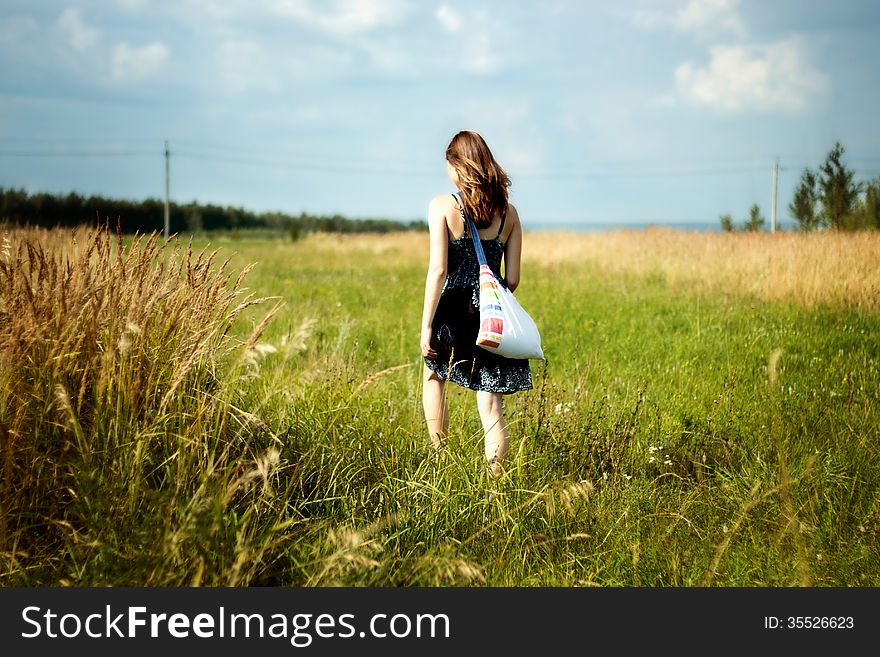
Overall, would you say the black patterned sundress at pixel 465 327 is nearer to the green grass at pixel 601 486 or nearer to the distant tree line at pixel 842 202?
the green grass at pixel 601 486

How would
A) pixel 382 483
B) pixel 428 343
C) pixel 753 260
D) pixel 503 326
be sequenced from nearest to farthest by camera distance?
pixel 382 483
pixel 503 326
pixel 428 343
pixel 753 260

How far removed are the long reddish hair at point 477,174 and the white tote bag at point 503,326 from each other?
384 mm

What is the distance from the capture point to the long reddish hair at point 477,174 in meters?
3.96

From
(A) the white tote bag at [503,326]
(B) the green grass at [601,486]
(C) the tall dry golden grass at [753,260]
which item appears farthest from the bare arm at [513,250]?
(C) the tall dry golden grass at [753,260]

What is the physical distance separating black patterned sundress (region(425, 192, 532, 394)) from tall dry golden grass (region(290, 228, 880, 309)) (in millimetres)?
7937

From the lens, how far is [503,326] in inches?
152

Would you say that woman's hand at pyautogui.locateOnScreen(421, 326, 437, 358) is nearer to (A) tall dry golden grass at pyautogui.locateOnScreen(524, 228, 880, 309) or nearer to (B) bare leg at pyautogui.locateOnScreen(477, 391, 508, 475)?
(B) bare leg at pyautogui.locateOnScreen(477, 391, 508, 475)

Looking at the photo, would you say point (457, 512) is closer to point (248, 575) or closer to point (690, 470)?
point (248, 575)

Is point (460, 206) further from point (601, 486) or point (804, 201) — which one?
point (804, 201)

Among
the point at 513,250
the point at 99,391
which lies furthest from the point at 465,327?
the point at 99,391

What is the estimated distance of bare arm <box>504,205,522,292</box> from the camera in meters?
4.32

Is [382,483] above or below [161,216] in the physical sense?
below

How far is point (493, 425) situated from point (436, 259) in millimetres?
988

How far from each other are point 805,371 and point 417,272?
13.9m
